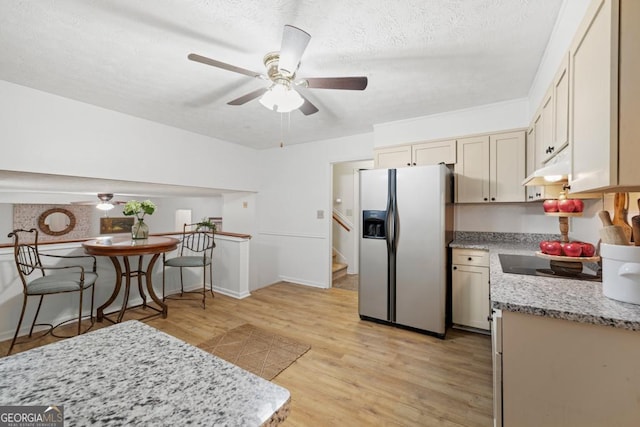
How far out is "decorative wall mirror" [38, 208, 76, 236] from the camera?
5.84m

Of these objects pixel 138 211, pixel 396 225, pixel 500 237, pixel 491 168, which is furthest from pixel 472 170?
pixel 138 211

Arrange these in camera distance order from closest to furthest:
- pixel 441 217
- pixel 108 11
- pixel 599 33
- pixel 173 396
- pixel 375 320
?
1. pixel 173 396
2. pixel 599 33
3. pixel 108 11
4. pixel 441 217
5. pixel 375 320

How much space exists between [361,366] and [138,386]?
6.44 feet

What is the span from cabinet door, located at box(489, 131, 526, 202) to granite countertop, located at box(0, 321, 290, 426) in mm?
3074

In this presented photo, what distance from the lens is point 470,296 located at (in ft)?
8.77

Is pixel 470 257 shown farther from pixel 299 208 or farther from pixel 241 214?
pixel 241 214

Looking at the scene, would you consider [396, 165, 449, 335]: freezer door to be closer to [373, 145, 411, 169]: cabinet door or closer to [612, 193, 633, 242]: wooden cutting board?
[373, 145, 411, 169]: cabinet door

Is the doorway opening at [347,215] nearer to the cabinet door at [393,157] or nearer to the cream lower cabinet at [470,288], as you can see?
the cabinet door at [393,157]

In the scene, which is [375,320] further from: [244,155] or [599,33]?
[244,155]

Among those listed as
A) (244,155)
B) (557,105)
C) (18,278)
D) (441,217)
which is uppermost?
(244,155)

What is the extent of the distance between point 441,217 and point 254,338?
7.13 ft

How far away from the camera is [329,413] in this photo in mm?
1669

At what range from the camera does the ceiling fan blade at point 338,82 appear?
5.59ft

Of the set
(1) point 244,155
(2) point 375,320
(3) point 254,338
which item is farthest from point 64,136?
(2) point 375,320
